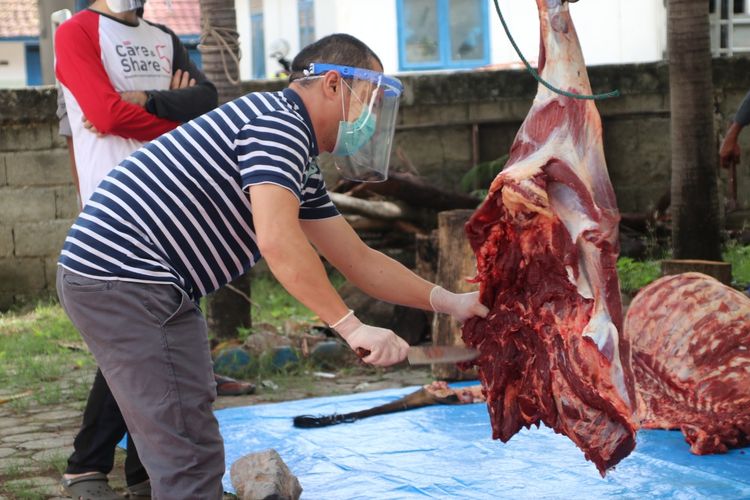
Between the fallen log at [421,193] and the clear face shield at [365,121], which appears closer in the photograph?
the clear face shield at [365,121]

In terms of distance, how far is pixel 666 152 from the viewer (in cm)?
938

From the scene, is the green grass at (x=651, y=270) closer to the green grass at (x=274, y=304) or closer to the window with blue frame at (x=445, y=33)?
the green grass at (x=274, y=304)

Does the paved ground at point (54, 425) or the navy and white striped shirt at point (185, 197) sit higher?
the navy and white striped shirt at point (185, 197)

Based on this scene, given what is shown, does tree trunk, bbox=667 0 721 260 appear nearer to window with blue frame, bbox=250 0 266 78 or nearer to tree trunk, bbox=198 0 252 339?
tree trunk, bbox=198 0 252 339

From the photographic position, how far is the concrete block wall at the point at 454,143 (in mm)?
8836

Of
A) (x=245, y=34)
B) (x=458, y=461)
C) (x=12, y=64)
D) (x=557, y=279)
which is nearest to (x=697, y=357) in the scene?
(x=458, y=461)

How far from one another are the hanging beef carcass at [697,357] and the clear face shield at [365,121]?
75.7 inches

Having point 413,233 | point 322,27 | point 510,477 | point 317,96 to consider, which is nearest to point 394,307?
point 413,233

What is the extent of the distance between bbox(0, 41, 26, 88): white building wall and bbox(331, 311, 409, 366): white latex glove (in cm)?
2198

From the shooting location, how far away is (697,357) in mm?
4727

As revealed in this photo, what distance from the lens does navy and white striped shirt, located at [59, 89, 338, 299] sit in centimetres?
297

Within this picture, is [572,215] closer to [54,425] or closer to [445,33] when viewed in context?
[54,425]

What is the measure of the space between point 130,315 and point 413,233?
19.6 feet

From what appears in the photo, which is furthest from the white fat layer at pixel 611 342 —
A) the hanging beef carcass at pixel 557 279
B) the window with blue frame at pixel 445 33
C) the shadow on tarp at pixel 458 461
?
the window with blue frame at pixel 445 33
